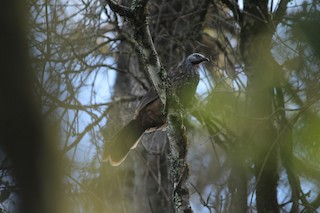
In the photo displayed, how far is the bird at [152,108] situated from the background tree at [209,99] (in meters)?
0.15

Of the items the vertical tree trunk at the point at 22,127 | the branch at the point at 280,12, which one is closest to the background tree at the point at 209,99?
the branch at the point at 280,12

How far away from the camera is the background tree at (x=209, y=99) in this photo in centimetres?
446

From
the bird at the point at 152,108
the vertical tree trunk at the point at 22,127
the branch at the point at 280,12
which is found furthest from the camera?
the bird at the point at 152,108

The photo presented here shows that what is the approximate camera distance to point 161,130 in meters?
5.96

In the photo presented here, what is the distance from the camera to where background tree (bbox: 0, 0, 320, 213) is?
14.6 ft

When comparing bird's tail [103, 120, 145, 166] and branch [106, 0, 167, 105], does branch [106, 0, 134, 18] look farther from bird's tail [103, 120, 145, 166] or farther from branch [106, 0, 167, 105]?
bird's tail [103, 120, 145, 166]

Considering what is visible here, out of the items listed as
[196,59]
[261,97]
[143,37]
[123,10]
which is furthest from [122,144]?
[123,10]

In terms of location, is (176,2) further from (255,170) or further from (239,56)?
(255,170)

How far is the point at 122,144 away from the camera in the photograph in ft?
17.9

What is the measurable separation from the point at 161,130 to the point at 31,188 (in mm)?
3754

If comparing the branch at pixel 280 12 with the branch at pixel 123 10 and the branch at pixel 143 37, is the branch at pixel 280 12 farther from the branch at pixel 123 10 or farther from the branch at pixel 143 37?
the branch at pixel 123 10

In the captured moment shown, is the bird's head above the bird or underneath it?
above

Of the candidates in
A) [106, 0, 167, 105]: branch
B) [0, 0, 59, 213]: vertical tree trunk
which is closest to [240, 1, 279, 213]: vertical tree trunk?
[106, 0, 167, 105]: branch

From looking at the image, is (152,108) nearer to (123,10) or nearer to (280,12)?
(280,12)
